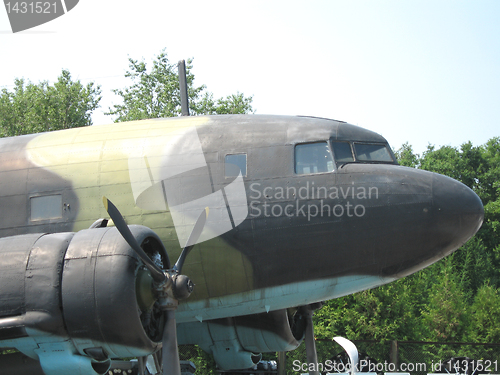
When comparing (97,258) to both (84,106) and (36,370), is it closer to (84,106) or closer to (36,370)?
(36,370)

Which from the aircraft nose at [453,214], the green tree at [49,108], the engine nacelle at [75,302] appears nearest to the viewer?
the engine nacelle at [75,302]

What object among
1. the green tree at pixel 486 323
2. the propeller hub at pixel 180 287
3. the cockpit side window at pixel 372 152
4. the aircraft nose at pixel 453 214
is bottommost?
the green tree at pixel 486 323

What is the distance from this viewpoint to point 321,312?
21156 mm

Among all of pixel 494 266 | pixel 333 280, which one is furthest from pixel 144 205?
pixel 494 266

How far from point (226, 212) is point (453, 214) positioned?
3.50 m

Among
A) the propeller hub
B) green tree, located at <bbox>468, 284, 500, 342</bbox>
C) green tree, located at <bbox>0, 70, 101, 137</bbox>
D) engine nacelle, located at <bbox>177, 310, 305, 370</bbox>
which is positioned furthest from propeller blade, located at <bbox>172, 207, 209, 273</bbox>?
green tree, located at <bbox>0, 70, 101, 137</bbox>

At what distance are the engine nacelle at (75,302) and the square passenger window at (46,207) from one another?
1756 millimetres

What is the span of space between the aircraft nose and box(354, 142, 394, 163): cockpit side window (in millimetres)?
969

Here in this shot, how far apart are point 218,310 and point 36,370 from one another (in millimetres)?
2852

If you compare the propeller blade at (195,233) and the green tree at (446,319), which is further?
the green tree at (446,319)

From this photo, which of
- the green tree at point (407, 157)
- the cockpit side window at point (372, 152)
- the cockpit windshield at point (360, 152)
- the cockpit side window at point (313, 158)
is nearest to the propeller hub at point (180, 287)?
the cockpit side window at point (313, 158)

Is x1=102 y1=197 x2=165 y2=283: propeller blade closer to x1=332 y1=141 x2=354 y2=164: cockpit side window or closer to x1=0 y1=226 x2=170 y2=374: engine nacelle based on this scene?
x1=0 y1=226 x2=170 y2=374: engine nacelle

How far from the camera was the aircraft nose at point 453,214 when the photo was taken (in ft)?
28.1

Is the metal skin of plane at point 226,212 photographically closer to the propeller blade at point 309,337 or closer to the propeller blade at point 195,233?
the propeller blade at point 195,233
